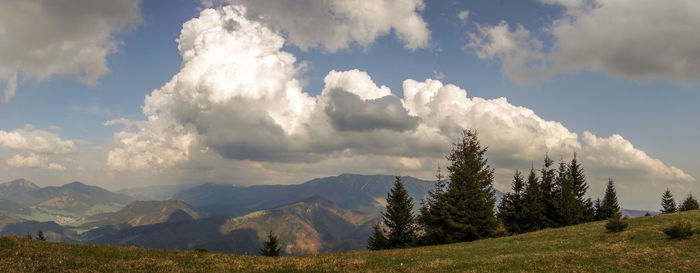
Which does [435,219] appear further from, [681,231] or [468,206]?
[681,231]

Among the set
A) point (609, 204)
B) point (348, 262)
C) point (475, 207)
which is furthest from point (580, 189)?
point (348, 262)

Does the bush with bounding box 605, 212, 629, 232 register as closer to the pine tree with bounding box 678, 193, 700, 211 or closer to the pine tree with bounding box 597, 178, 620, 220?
the pine tree with bounding box 597, 178, 620, 220

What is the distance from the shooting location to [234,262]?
69.9ft

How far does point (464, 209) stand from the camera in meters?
49.3

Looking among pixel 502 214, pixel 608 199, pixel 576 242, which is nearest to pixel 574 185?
pixel 608 199

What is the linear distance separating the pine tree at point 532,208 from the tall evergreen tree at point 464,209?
32.6 feet

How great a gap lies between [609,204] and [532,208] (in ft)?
124

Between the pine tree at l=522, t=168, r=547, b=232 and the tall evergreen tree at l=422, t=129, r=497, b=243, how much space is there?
994cm

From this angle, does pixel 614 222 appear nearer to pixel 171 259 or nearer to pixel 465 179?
pixel 465 179

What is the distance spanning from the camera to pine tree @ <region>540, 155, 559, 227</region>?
6359 cm

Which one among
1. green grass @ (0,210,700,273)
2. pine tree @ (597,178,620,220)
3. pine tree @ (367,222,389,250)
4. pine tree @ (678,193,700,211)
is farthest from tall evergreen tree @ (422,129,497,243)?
pine tree @ (678,193,700,211)

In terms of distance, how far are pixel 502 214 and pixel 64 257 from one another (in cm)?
6067

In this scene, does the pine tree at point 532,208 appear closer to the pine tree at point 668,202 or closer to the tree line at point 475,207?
the tree line at point 475,207

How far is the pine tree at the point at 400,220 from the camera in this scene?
6159cm
